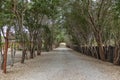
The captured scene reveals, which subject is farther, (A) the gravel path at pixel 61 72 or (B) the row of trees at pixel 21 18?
(B) the row of trees at pixel 21 18

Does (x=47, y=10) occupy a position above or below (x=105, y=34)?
above

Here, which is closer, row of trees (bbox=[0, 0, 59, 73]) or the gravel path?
the gravel path

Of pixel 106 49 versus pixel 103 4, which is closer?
pixel 103 4

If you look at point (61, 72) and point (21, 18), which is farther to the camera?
point (21, 18)

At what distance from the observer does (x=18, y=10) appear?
65.9ft

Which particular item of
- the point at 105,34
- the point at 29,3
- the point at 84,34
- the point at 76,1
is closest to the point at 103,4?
the point at 76,1

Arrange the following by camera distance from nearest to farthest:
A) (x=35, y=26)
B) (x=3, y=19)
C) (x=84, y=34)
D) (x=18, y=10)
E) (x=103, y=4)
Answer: (x=3, y=19) → (x=18, y=10) → (x=103, y=4) → (x=35, y=26) → (x=84, y=34)

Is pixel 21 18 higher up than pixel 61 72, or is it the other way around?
pixel 21 18

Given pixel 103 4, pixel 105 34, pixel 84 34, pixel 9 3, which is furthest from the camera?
pixel 84 34

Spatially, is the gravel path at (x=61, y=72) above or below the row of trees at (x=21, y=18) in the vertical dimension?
below

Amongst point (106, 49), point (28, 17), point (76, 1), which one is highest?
point (76, 1)

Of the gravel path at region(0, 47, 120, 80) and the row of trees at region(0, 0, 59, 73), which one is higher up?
the row of trees at region(0, 0, 59, 73)

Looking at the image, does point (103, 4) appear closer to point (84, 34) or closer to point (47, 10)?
point (47, 10)

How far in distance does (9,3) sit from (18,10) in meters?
2.94
